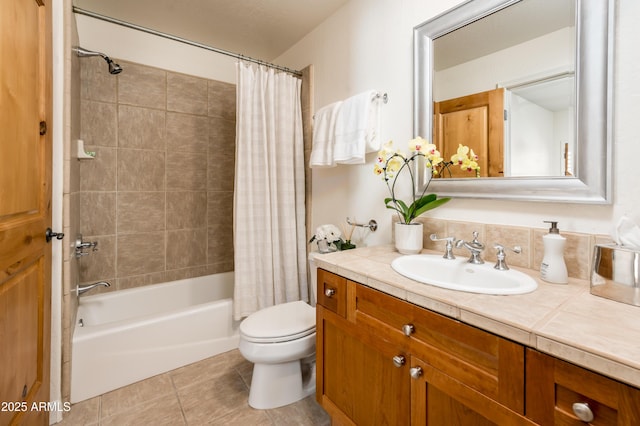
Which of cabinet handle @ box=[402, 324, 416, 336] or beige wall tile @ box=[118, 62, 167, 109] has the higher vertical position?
beige wall tile @ box=[118, 62, 167, 109]

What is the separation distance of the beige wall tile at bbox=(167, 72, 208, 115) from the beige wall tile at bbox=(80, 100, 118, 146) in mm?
404

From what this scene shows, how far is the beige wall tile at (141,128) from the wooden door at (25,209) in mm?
1018

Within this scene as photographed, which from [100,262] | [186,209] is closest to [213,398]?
[100,262]

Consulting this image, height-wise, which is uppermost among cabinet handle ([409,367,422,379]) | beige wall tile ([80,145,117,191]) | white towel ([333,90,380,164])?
white towel ([333,90,380,164])

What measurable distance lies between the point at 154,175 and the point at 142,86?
683 mm

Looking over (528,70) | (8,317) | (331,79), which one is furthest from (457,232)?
(8,317)

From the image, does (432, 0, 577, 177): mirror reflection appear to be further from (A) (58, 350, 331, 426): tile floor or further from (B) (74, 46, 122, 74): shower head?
(B) (74, 46, 122, 74): shower head

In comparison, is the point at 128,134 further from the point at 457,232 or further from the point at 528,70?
the point at 528,70

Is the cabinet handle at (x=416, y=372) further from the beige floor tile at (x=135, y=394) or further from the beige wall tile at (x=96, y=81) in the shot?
the beige wall tile at (x=96, y=81)

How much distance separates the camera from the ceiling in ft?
6.28

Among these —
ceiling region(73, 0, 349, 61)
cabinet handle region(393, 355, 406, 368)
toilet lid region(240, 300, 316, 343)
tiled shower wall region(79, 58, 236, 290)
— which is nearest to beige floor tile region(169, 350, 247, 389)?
toilet lid region(240, 300, 316, 343)

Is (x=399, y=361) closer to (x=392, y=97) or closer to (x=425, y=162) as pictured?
(x=425, y=162)

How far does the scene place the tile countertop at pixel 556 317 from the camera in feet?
1.80

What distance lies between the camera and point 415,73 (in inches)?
58.1
